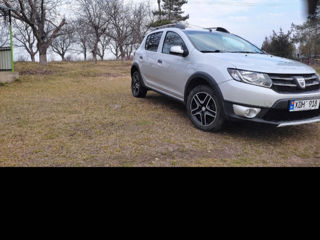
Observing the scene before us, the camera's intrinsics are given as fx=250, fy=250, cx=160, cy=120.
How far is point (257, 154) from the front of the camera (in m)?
3.19

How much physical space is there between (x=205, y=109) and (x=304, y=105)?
1.34 meters

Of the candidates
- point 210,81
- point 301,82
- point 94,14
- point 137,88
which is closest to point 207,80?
point 210,81

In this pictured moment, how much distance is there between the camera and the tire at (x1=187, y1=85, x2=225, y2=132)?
365 cm

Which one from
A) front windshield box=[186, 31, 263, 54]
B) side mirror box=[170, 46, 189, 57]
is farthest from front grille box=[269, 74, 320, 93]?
side mirror box=[170, 46, 189, 57]

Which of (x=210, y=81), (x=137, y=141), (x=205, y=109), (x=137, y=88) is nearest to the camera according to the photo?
(x=137, y=141)

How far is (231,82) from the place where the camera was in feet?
11.1

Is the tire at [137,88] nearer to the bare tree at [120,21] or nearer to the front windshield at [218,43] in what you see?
the front windshield at [218,43]

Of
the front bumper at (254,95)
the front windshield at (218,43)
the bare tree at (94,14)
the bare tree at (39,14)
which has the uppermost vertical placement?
the bare tree at (94,14)

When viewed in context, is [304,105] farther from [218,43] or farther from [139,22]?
[139,22]

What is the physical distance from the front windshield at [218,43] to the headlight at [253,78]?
0.91 metres

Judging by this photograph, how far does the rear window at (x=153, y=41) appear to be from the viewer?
531 centimetres

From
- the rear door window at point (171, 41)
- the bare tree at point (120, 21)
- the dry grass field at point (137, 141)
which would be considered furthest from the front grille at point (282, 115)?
the bare tree at point (120, 21)
